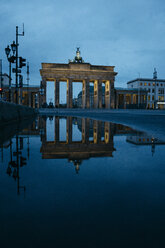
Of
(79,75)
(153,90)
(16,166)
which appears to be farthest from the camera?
(153,90)

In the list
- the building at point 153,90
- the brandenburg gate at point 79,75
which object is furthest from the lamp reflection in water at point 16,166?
the building at point 153,90

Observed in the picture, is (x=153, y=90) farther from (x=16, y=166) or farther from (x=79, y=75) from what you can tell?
(x=16, y=166)

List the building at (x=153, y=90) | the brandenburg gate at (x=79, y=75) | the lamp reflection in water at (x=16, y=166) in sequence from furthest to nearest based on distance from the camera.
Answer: the building at (x=153, y=90) → the brandenburg gate at (x=79, y=75) → the lamp reflection in water at (x=16, y=166)

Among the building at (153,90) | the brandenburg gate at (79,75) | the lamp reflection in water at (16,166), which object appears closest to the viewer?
the lamp reflection in water at (16,166)

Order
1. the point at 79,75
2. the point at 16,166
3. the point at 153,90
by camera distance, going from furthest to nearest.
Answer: the point at 153,90, the point at 79,75, the point at 16,166

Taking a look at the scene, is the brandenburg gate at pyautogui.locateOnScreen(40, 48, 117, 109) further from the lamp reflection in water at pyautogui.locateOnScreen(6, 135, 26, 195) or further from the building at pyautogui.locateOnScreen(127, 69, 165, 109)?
the lamp reflection in water at pyautogui.locateOnScreen(6, 135, 26, 195)

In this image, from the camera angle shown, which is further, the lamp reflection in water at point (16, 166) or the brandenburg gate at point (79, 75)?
the brandenburg gate at point (79, 75)

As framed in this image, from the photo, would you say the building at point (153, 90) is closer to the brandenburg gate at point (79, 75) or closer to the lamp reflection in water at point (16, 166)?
the brandenburg gate at point (79, 75)

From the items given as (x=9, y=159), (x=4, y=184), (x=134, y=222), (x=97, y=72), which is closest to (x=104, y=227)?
(x=134, y=222)

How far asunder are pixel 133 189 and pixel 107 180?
350 millimetres

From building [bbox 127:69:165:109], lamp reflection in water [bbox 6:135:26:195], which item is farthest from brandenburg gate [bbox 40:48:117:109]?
lamp reflection in water [bbox 6:135:26:195]

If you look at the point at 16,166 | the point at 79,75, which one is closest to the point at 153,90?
the point at 79,75

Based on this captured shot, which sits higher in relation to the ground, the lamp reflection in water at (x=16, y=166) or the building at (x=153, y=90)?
the building at (x=153, y=90)

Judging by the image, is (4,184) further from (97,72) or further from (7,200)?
(97,72)
